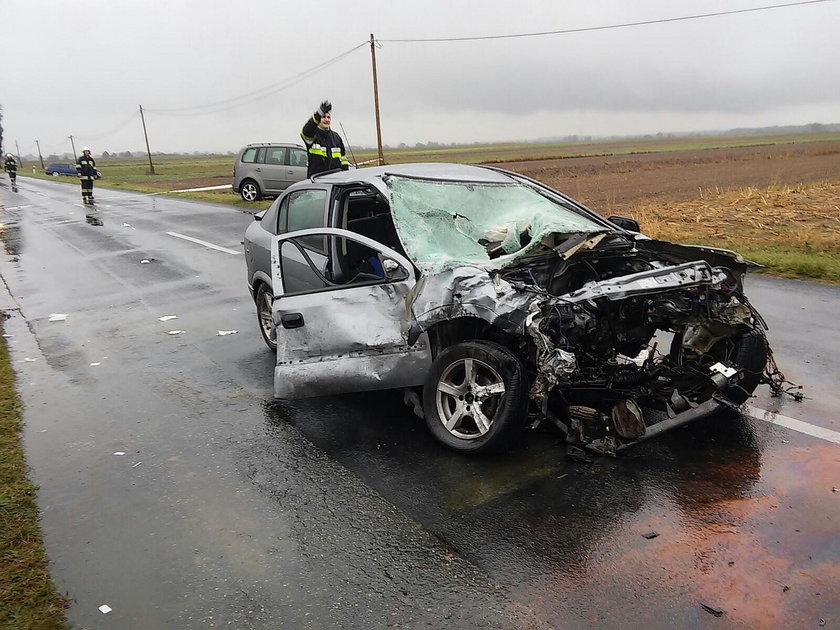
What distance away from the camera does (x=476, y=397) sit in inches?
166

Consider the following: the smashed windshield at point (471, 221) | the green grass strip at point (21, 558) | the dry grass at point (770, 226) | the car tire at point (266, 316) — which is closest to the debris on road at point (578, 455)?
the smashed windshield at point (471, 221)

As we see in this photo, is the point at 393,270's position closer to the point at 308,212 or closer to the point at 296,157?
the point at 308,212

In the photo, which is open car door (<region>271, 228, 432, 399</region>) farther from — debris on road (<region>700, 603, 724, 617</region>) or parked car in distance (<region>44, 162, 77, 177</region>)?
parked car in distance (<region>44, 162, 77, 177</region>)

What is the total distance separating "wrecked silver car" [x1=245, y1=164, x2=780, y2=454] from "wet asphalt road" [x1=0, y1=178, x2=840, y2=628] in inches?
12.9

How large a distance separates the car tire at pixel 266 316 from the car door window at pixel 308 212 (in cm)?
71

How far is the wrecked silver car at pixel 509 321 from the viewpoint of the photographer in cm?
411

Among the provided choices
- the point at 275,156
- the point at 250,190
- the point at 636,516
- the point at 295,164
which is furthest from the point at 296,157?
the point at 636,516

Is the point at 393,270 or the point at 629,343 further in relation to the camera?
the point at 629,343

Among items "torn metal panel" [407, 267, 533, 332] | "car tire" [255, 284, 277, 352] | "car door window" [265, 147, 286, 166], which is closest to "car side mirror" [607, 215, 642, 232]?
"torn metal panel" [407, 267, 533, 332]

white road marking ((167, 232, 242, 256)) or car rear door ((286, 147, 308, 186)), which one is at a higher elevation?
car rear door ((286, 147, 308, 186))

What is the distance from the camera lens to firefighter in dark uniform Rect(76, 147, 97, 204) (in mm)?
25519

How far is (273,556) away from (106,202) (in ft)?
87.9

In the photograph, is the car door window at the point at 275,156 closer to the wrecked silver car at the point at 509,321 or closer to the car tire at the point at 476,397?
the wrecked silver car at the point at 509,321

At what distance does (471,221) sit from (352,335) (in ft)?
4.34
